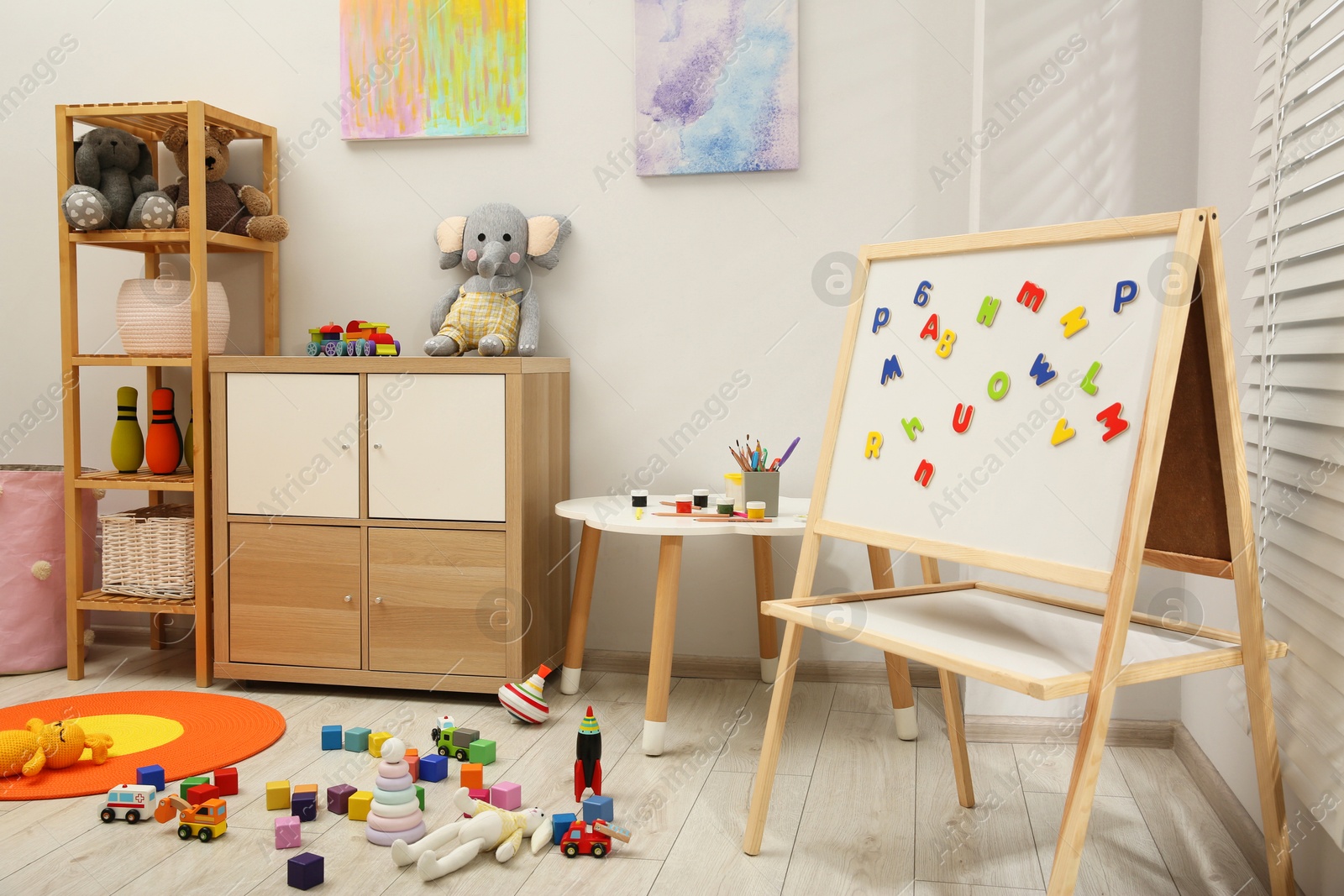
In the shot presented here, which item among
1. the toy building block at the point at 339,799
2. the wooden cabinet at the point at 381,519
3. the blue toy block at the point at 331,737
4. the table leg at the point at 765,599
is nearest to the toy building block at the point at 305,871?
the toy building block at the point at 339,799

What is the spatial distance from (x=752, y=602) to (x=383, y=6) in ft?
6.13

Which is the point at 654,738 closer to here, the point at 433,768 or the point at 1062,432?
the point at 433,768

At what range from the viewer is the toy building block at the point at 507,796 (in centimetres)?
173

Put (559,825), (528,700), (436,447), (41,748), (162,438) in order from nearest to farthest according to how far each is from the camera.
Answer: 1. (559,825)
2. (41,748)
3. (528,700)
4. (436,447)
5. (162,438)

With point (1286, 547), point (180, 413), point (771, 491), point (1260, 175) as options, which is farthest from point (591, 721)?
point (180, 413)

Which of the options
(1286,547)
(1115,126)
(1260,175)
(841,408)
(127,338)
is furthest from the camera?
(127,338)

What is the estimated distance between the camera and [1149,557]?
58.6 inches

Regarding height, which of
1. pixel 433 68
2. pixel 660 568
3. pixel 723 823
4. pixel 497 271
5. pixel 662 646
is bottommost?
pixel 723 823

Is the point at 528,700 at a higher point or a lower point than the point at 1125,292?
lower

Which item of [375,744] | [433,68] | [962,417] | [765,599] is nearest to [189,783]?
[375,744]

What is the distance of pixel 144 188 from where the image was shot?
262 cm

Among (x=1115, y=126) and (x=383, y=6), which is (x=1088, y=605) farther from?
(x=383, y=6)

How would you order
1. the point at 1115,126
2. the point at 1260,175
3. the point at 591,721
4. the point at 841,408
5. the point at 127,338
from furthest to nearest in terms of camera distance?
the point at 127,338, the point at 1115,126, the point at 591,721, the point at 841,408, the point at 1260,175

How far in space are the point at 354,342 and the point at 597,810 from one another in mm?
1337
